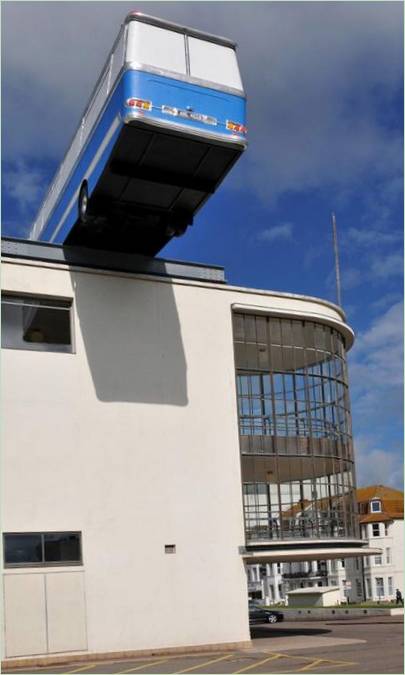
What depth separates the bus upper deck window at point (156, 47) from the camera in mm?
17781

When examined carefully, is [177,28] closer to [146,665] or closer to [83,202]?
[83,202]

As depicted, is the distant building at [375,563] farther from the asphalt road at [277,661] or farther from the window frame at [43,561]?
the window frame at [43,561]

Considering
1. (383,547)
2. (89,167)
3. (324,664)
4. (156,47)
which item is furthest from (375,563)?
(156,47)

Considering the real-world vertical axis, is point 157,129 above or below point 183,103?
below

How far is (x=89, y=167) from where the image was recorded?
65.4ft

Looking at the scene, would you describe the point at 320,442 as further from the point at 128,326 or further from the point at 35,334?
the point at 35,334

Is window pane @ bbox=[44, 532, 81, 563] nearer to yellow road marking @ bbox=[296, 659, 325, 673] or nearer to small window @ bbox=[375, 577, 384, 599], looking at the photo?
yellow road marking @ bbox=[296, 659, 325, 673]

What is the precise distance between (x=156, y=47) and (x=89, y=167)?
3.33 meters

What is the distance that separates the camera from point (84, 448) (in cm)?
2081

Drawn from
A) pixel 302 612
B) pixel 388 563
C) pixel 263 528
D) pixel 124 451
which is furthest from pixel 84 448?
pixel 388 563

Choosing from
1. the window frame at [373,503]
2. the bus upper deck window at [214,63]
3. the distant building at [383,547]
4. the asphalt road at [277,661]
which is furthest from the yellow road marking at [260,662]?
the window frame at [373,503]

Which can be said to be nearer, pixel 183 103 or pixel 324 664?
pixel 324 664

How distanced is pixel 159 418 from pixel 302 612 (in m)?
33.4

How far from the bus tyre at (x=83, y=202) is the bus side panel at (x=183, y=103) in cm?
323
